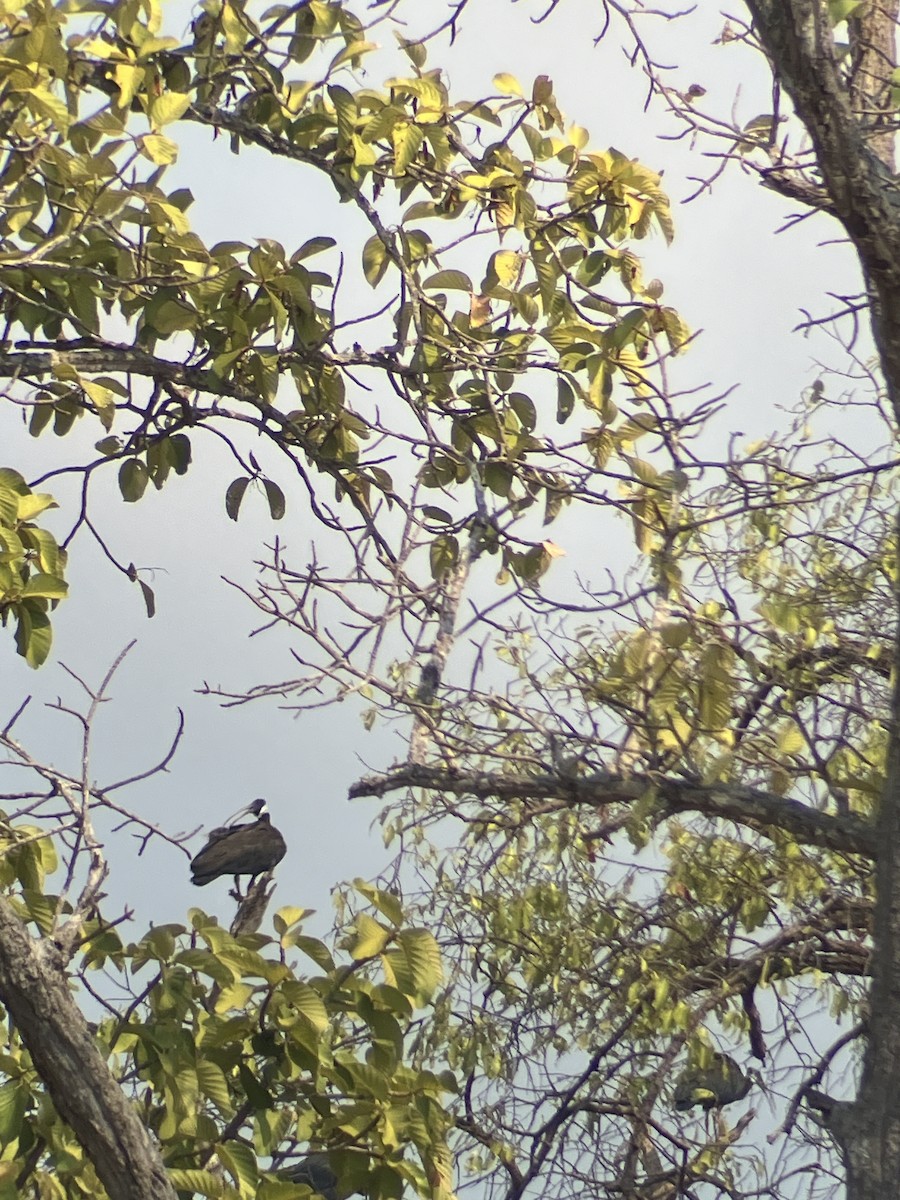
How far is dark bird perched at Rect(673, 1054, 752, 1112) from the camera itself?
459 cm

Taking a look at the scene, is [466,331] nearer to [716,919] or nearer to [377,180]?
[377,180]

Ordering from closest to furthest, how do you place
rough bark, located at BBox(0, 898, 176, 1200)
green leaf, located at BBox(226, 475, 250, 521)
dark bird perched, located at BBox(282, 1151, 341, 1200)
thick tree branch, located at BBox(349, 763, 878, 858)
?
1. rough bark, located at BBox(0, 898, 176, 1200)
2. thick tree branch, located at BBox(349, 763, 878, 858)
3. dark bird perched, located at BBox(282, 1151, 341, 1200)
4. green leaf, located at BBox(226, 475, 250, 521)

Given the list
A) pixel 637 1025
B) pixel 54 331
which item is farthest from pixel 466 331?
pixel 637 1025

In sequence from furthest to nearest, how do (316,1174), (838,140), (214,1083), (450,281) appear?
(316,1174), (450,281), (838,140), (214,1083)

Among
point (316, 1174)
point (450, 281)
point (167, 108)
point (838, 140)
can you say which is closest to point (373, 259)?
point (450, 281)

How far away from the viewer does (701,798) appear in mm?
2900

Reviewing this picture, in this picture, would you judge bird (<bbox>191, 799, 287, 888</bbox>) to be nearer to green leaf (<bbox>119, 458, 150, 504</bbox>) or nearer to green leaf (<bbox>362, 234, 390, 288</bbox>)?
green leaf (<bbox>119, 458, 150, 504</bbox>)

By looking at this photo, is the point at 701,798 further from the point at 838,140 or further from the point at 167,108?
the point at 167,108

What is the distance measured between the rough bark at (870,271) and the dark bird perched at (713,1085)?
2162 millimetres

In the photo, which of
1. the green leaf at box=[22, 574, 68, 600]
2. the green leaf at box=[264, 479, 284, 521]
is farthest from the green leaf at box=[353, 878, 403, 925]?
the green leaf at box=[264, 479, 284, 521]

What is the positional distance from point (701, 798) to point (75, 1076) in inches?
56.0

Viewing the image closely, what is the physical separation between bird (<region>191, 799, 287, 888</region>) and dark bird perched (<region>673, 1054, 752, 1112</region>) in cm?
190

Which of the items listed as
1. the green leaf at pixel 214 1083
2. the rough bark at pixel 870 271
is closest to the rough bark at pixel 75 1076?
the green leaf at pixel 214 1083

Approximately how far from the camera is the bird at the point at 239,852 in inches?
139
